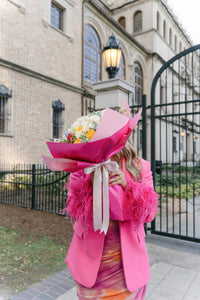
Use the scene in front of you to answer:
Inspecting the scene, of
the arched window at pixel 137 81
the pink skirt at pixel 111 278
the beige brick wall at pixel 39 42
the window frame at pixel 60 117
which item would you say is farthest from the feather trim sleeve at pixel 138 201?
the arched window at pixel 137 81

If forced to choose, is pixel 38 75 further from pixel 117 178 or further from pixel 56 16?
pixel 117 178

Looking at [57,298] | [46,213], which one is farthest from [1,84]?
[57,298]

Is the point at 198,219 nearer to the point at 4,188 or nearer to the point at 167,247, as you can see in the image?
the point at 167,247

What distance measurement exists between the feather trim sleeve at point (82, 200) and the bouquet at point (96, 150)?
0.40 ft

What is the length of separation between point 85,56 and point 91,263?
16847mm

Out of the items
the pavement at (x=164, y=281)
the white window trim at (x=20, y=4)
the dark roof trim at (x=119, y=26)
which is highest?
the dark roof trim at (x=119, y=26)

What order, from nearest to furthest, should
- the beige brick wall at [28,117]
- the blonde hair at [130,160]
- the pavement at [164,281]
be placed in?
1. the blonde hair at [130,160]
2. the pavement at [164,281]
3. the beige brick wall at [28,117]

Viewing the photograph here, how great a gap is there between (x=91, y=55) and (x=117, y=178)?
1739 cm

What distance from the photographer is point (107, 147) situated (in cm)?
143

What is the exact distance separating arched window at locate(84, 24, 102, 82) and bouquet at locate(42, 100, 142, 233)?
16012 millimetres

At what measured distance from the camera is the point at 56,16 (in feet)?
48.0

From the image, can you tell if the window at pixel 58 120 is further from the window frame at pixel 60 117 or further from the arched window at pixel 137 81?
the arched window at pixel 137 81

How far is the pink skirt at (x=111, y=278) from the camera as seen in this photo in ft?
5.52

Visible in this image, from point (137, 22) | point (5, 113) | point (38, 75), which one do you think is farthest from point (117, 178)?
point (137, 22)
